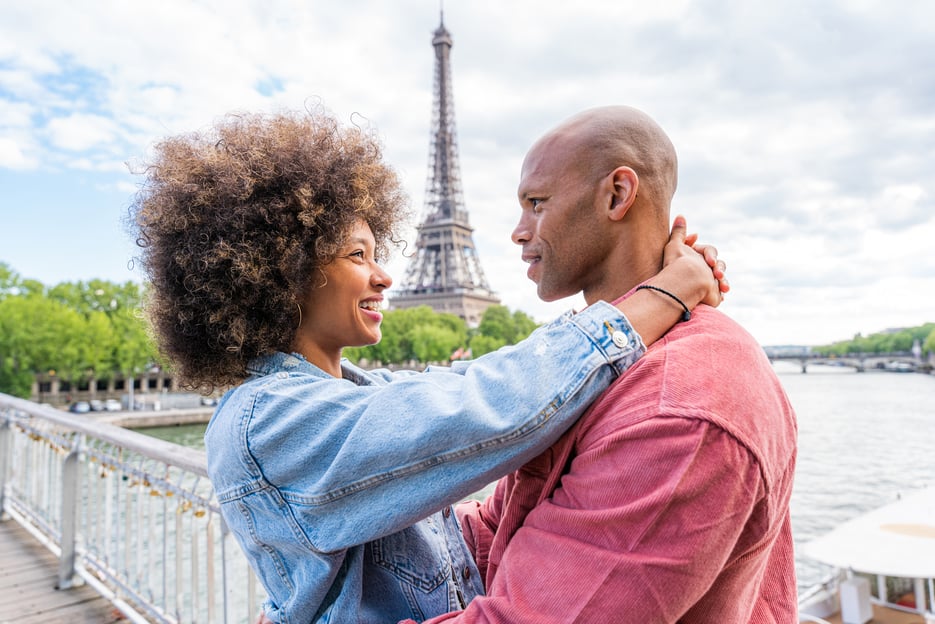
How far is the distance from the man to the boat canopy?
664cm

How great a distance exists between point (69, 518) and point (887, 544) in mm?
7885

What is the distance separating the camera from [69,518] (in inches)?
177

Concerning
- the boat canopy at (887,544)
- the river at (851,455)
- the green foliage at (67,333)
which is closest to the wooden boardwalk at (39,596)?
the boat canopy at (887,544)

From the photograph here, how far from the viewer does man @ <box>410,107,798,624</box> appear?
100cm

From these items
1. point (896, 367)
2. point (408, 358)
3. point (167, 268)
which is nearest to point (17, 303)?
point (408, 358)

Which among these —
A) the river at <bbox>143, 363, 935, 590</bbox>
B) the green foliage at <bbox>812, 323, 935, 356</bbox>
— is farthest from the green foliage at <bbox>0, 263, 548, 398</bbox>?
the green foliage at <bbox>812, 323, 935, 356</bbox>

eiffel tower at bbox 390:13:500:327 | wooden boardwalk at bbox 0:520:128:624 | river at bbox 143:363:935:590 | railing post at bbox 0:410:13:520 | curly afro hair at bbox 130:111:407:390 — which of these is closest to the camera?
curly afro hair at bbox 130:111:407:390

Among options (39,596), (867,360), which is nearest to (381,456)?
(39,596)

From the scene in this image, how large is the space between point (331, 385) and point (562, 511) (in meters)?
0.54

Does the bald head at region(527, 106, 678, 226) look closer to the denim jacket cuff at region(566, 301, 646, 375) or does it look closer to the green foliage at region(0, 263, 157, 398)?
the denim jacket cuff at region(566, 301, 646, 375)

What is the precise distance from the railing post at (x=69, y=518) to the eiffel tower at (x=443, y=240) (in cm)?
5533

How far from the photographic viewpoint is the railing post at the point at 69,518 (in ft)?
14.5

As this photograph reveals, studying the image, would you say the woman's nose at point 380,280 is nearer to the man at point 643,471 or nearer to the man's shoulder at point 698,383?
the man at point 643,471

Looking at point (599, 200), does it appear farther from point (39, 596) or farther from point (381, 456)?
point (39, 596)
